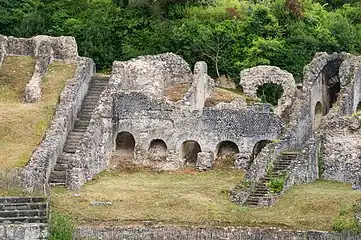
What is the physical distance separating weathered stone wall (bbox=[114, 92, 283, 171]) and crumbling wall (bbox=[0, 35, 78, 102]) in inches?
277

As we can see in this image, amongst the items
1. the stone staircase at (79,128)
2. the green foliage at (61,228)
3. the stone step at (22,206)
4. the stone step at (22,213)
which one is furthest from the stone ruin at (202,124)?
the green foliage at (61,228)

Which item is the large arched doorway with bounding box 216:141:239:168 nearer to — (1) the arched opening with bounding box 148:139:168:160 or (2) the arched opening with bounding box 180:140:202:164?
(2) the arched opening with bounding box 180:140:202:164

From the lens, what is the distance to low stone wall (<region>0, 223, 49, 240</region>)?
40438 mm

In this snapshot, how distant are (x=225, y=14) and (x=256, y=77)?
27.9 ft

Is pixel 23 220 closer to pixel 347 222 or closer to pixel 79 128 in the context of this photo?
pixel 347 222

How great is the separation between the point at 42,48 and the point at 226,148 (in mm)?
13303

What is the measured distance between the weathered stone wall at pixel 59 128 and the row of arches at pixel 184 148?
3090 mm

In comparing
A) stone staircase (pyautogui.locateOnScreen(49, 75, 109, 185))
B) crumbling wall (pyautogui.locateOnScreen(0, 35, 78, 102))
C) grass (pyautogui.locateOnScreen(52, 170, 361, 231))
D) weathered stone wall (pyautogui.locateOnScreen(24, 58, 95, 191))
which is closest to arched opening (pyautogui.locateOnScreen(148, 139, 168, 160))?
stone staircase (pyautogui.locateOnScreen(49, 75, 109, 185))

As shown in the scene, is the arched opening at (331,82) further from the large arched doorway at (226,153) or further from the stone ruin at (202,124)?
the large arched doorway at (226,153)

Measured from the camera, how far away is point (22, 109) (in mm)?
53438

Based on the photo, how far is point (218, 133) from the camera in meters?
53.7

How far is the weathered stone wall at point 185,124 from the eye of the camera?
53.3 metres

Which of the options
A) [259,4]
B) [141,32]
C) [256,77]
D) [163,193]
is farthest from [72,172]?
[259,4]

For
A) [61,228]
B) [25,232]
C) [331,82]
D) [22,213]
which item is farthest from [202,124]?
[25,232]
